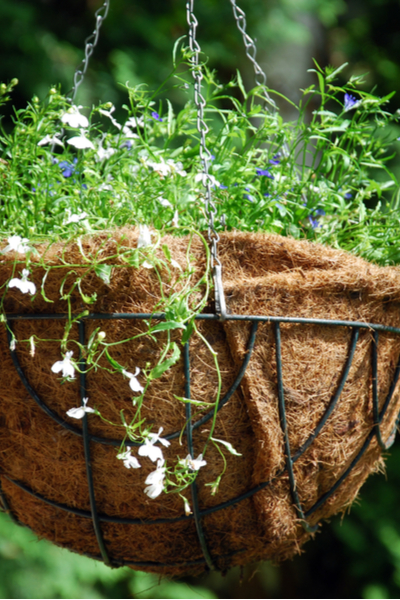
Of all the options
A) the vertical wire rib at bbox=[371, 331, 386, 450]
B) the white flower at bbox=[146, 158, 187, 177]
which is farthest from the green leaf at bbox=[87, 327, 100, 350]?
the vertical wire rib at bbox=[371, 331, 386, 450]

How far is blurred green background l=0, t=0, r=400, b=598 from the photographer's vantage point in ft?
6.35

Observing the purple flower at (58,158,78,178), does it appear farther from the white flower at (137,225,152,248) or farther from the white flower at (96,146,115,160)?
the white flower at (137,225,152,248)

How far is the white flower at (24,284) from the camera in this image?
54 centimetres

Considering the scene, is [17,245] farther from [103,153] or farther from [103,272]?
[103,153]

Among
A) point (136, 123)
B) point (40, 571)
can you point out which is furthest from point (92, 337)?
point (40, 571)

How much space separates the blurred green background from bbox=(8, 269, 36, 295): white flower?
149 centimetres

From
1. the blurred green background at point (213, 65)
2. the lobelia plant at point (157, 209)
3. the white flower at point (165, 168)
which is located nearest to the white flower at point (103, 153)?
the lobelia plant at point (157, 209)

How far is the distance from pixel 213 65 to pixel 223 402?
7.11 feet

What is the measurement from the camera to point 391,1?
8.76 ft

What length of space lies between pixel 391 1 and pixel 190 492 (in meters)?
2.77

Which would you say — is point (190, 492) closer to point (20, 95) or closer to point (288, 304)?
point (288, 304)

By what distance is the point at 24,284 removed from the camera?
0.55 m

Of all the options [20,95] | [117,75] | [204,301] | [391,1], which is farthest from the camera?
[391,1]

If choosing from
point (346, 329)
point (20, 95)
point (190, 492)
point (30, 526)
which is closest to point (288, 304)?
point (346, 329)
